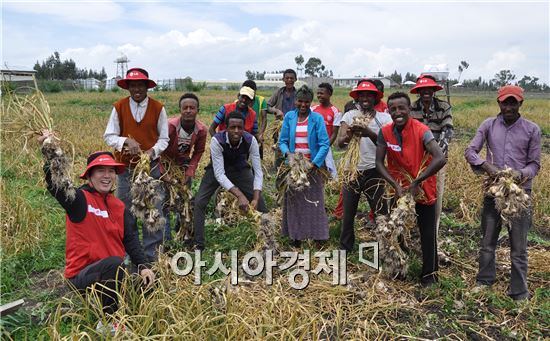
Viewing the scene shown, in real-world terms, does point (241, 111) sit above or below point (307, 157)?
above

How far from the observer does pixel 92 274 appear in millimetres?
2686

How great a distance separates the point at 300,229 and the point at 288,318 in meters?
1.74

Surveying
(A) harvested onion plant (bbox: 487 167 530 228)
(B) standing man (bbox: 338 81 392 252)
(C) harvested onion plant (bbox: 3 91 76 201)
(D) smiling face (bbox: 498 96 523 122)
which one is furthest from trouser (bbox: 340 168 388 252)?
(C) harvested onion plant (bbox: 3 91 76 201)

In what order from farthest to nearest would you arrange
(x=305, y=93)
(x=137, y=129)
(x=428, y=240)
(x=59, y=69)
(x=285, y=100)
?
1. (x=59, y=69)
2. (x=285, y=100)
3. (x=305, y=93)
4. (x=137, y=129)
5. (x=428, y=240)

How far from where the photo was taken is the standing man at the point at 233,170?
395 centimetres

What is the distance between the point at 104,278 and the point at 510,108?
9.67 feet

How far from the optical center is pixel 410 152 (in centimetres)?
347

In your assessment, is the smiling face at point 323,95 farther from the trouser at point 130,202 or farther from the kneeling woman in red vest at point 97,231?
the kneeling woman in red vest at point 97,231

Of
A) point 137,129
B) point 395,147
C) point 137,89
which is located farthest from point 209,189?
point 395,147

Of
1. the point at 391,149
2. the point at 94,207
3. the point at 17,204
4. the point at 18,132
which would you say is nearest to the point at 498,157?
the point at 391,149

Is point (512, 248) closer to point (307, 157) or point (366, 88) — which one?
point (366, 88)

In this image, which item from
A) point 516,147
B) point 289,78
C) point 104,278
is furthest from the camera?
point 289,78

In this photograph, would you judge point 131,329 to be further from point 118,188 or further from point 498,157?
point 498,157

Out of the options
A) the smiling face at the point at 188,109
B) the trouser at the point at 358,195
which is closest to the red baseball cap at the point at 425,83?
the trouser at the point at 358,195
